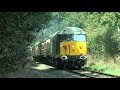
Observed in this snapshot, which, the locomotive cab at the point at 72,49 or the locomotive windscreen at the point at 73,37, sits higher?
the locomotive windscreen at the point at 73,37

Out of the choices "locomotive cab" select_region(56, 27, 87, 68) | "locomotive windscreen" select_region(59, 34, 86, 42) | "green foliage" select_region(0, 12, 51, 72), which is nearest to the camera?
"green foliage" select_region(0, 12, 51, 72)

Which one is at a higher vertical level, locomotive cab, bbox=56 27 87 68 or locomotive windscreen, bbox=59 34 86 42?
locomotive windscreen, bbox=59 34 86 42

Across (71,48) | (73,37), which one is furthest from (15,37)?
(73,37)

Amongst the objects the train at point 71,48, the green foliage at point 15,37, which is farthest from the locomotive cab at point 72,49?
the green foliage at point 15,37

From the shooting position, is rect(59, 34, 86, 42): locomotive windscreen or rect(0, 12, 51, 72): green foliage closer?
rect(0, 12, 51, 72): green foliage

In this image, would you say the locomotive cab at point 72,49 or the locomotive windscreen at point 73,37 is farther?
the locomotive windscreen at point 73,37

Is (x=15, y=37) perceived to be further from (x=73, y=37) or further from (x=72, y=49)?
(x=73, y=37)

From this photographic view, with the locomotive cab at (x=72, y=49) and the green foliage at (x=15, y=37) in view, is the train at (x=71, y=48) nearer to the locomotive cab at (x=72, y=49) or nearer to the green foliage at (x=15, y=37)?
the locomotive cab at (x=72, y=49)

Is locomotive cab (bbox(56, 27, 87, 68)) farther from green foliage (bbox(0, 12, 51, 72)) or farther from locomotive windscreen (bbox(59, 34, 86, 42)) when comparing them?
green foliage (bbox(0, 12, 51, 72))

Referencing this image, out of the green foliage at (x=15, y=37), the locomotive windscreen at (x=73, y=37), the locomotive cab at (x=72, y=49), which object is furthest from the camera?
the locomotive windscreen at (x=73, y=37)

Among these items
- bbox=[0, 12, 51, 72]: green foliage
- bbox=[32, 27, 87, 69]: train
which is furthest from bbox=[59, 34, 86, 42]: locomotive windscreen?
bbox=[0, 12, 51, 72]: green foliage

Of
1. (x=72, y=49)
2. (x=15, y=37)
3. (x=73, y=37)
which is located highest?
(x=73, y=37)

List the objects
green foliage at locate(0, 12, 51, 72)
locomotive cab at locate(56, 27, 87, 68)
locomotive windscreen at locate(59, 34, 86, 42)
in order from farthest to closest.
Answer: locomotive windscreen at locate(59, 34, 86, 42)
locomotive cab at locate(56, 27, 87, 68)
green foliage at locate(0, 12, 51, 72)
